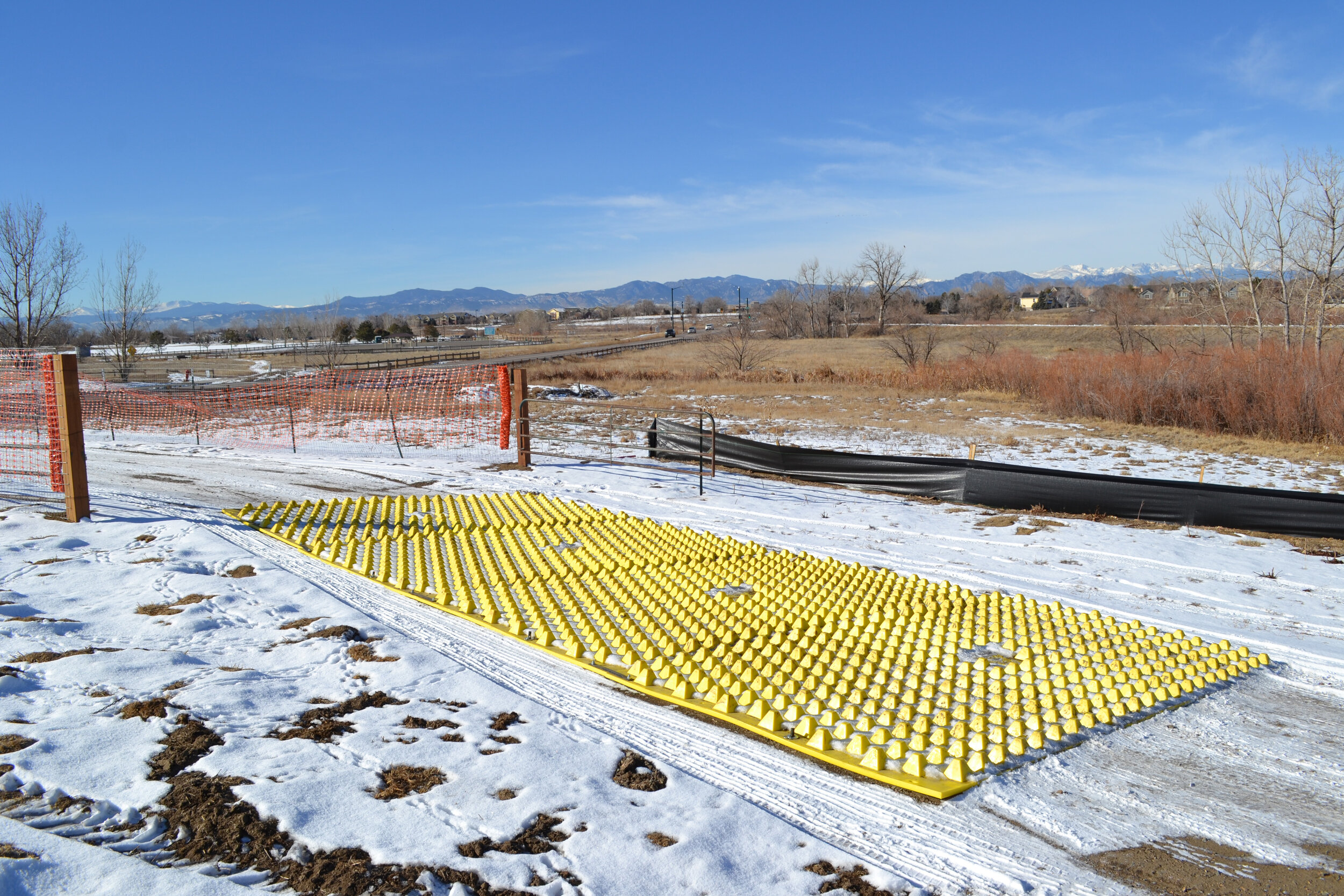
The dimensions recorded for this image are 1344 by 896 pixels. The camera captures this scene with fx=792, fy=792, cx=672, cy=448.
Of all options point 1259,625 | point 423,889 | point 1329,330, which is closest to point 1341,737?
point 1259,625

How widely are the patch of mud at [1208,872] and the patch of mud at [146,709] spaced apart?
4980mm

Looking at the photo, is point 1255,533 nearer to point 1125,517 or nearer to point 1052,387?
point 1125,517

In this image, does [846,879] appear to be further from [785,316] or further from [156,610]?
[785,316]

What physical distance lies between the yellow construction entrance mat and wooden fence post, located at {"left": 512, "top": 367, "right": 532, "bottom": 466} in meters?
4.08

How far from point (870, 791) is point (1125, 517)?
345 inches

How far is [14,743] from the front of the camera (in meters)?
4.04

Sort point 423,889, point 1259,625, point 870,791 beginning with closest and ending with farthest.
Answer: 1. point 423,889
2. point 870,791
3. point 1259,625

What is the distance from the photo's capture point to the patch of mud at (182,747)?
3967mm

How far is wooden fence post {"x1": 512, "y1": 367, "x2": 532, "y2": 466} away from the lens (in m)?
14.2

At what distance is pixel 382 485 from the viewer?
12820mm

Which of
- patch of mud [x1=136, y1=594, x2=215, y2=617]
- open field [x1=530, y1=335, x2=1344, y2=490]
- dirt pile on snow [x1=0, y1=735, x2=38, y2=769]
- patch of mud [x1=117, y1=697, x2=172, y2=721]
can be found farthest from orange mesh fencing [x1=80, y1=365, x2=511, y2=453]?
dirt pile on snow [x1=0, y1=735, x2=38, y2=769]

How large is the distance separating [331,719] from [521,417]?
9.99 meters

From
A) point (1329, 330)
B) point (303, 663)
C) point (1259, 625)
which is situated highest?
point (1329, 330)

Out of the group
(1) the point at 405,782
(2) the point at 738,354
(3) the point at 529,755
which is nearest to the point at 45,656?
(1) the point at 405,782
